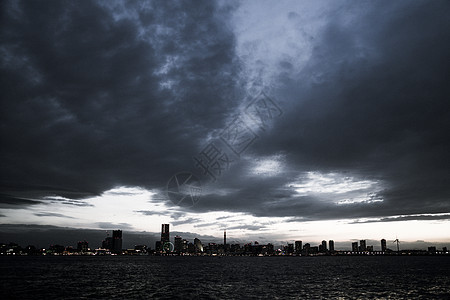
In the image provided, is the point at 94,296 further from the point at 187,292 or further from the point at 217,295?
the point at 217,295

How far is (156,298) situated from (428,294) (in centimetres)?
7021

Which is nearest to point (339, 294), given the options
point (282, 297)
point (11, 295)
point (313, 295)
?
point (313, 295)

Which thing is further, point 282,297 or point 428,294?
point 428,294

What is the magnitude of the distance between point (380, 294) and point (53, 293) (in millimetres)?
82671

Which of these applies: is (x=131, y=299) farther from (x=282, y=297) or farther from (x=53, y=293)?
(x=282, y=297)

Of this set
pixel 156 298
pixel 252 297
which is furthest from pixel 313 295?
pixel 156 298

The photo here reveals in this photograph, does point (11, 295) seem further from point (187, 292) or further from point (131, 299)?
point (187, 292)

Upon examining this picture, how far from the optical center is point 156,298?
67812 mm


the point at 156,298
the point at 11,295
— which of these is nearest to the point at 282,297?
the point at 156,298

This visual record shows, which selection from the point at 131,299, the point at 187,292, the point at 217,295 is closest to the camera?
the point at 131,299

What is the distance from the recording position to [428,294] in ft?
257

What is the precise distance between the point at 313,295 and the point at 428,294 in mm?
31648

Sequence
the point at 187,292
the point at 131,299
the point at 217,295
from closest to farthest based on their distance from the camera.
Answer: the point at 131,299, the point at 217,295, the point at 187,292

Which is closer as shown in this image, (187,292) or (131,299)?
(131,299)
